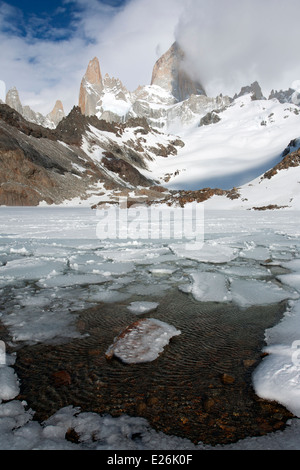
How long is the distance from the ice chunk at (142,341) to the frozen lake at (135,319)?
0.28 feet

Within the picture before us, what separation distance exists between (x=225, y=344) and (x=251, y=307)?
4.14ft

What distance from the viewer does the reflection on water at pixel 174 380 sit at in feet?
6.75

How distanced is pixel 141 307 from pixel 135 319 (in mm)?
395

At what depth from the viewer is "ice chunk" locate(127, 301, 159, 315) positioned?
4.10m

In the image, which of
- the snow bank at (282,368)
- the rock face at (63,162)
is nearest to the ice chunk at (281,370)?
the snow bank at (282,368)

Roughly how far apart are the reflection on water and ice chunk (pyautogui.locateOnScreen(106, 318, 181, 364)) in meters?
0.08

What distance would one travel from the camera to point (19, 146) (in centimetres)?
5350

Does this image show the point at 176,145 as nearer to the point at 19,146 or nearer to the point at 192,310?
the point at 19,146

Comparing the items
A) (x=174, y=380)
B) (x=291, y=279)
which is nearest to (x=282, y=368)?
(x=174, y=380)

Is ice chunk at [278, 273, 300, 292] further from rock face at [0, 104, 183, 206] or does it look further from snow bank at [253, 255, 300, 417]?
rock face at [0, 104, 183, 206]

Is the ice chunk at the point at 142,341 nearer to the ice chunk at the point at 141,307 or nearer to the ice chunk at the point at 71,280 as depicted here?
the ice chunk at the point at 141,307

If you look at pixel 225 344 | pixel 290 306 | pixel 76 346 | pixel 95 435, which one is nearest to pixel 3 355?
pixel 76 346

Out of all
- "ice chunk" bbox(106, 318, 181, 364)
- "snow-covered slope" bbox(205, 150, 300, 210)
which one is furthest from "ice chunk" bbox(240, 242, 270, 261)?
"snow-covered slope" bbox(205, 150, 300, 210)

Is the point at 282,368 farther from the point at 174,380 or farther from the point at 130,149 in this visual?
the point at 130,149
